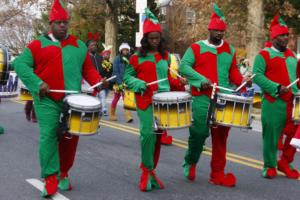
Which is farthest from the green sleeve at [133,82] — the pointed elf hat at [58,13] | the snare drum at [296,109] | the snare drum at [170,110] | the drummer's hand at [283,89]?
the snare drum at [296,109]

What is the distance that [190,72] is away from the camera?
21.0ft

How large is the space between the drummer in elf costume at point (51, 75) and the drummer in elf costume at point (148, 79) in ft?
2.19

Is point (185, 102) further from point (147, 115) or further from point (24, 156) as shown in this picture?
point (24, 156)

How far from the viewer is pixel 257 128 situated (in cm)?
1273

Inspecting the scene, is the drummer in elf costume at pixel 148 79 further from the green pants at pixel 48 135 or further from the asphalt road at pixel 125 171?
the green pants at pixel 48 135

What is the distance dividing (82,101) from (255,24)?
13.9 metres

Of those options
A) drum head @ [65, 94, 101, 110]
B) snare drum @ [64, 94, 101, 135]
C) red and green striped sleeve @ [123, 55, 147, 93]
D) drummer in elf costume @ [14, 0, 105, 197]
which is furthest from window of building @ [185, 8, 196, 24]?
snare drum @ [64, 94, 101, 135]

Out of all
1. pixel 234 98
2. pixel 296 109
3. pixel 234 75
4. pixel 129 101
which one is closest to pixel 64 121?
pixel 234 98

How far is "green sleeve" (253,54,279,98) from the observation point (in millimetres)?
6852

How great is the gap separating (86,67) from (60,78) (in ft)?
1.44

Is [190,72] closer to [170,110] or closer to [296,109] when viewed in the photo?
[170,110]

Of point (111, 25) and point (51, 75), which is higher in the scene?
point (111, 25)

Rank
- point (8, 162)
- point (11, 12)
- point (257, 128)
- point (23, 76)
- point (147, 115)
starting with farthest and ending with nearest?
point (11, 12), point (257, 128), point (8, 162), point (147, 115), point (23, 76)

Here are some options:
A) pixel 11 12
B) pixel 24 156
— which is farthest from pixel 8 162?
pixel 11 12
